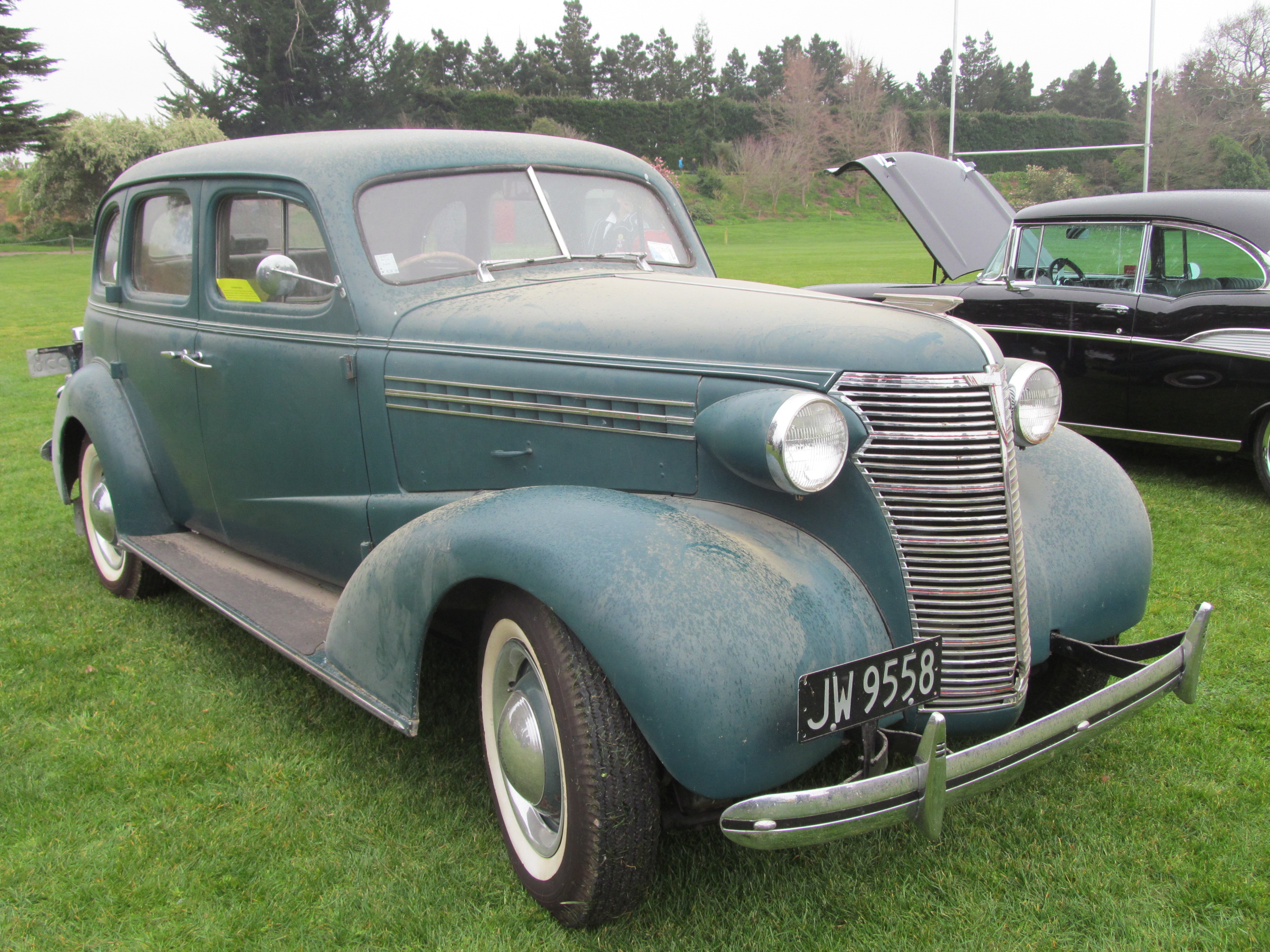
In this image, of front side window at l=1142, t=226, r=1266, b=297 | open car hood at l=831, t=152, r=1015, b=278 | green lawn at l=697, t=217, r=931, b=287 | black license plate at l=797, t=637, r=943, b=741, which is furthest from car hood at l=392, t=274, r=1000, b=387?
green lawn at l=697, t=217, r=931, b=287

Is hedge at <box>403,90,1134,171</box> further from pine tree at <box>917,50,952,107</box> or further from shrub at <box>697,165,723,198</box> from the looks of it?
pine tree at <box>917,50,952,107</box>

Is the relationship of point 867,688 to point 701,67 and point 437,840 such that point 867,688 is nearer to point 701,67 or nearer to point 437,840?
point 437,840

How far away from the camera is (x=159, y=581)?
421 cm

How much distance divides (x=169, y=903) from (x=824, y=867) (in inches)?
62.9

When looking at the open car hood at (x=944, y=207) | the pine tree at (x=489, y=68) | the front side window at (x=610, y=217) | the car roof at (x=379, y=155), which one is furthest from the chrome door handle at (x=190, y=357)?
the pine tree at (x=489, y=68)

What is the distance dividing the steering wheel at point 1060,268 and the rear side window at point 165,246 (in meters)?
5.13

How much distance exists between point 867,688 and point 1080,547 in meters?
0.94

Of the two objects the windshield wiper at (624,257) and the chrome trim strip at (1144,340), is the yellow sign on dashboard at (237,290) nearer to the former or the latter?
the windshield wiper at (624,257)

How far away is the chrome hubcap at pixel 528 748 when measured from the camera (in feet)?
7.02

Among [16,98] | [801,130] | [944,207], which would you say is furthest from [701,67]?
[944,207]

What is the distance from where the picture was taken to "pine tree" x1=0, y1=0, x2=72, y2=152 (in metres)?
36.8

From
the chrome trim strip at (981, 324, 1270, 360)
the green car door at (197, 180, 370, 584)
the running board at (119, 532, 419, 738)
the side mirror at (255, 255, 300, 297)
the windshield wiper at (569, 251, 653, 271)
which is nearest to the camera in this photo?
the running board at (119, 532, 419, 738)

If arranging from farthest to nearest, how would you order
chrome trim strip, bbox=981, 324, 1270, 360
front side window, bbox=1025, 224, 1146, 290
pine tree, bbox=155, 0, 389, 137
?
pine tree, bbox=155, 0, 389, 137
front side window, bbox=1025, 224, 1146, 290
chrome trim strip, bbox=981, 324, 1270, 360

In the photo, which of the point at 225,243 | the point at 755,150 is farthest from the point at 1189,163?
the point at 225,243
